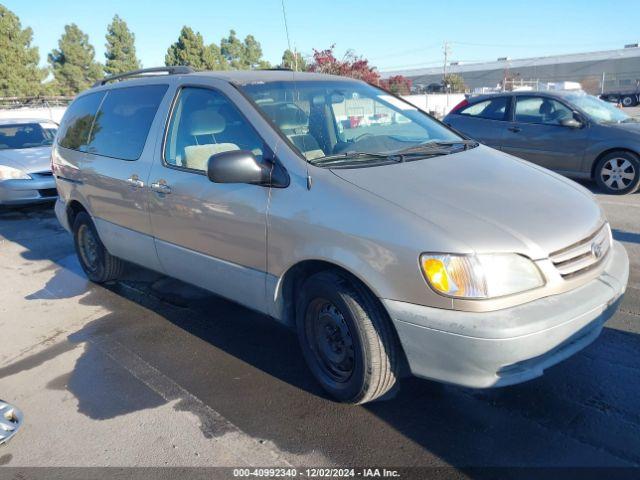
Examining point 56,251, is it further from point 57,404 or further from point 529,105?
point 529,105

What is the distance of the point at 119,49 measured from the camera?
43500 millimetres

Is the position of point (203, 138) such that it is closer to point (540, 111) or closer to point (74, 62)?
point (540, 111)

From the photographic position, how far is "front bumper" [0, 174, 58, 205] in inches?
327

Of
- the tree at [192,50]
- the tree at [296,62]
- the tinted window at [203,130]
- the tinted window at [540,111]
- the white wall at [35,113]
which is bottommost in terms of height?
the tinted window at [540,111]

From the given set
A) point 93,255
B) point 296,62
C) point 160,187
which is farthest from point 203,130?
point 93,255

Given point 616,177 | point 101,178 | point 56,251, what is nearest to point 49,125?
point 56,251

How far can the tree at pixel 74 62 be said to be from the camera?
43562 mm

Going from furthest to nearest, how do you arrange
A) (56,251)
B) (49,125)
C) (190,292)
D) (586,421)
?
(49,125) < (56,251) < (190,292) < (586,421)

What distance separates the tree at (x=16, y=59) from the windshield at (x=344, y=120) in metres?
32.0

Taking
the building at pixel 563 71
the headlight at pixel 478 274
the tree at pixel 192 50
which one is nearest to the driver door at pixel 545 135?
the headlight at pixel 478 274

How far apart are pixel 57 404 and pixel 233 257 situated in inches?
54.4

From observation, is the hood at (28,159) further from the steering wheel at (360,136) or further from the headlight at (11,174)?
the steering wheel at (360,136)

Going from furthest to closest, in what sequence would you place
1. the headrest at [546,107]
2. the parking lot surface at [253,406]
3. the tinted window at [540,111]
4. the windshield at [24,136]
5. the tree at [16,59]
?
the tree at [16,59] → the windshield at [24,136] → the headrest at [546,107] → the tinted window at [540,111] → the parking lot surface at [253,406]

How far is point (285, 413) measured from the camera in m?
2.93
